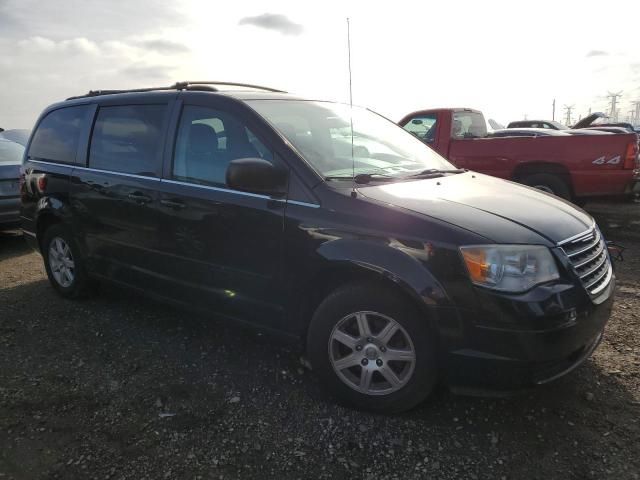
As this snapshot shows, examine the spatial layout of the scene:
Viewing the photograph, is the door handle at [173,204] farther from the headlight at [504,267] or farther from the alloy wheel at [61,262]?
the headlight at [504,267]

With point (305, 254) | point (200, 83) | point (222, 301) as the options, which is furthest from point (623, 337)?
point (200, 83)

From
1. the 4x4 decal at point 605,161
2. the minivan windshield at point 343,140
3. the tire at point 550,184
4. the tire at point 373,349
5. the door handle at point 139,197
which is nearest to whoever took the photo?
the tire at point 373,349

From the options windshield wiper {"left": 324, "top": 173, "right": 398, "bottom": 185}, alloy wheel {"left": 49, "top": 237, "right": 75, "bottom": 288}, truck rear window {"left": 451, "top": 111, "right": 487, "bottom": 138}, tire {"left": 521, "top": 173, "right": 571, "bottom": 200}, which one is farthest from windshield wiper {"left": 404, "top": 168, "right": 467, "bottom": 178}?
truck rear window {"left": 451, "top": 111, "right": 487, "bottom": 138}

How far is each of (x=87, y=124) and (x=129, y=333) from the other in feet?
6.09

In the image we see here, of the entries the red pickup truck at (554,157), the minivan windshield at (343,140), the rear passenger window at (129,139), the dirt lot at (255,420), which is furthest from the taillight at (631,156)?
the rear passenger window at (129,139)

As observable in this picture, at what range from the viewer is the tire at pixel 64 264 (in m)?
4.51

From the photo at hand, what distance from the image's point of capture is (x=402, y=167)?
3.44 meters

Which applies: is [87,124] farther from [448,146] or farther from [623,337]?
[448,146]

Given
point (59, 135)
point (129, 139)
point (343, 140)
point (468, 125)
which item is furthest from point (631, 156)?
point (59, 135)

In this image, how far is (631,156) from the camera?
7.07 m

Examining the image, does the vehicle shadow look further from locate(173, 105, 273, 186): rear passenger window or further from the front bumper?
locate(173, 105, 273, 186): rear passenger window

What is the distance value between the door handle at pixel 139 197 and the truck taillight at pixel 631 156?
6.62 metres

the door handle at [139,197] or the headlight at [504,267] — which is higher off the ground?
the door handle at [139,197]

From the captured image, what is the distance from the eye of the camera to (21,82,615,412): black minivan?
7.93ft
